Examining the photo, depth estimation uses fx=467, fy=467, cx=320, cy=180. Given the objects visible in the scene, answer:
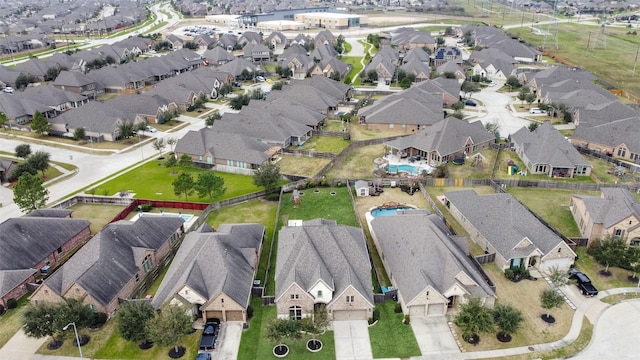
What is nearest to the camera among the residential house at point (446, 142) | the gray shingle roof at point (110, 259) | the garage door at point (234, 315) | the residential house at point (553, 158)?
the garage door at point (234, 315)

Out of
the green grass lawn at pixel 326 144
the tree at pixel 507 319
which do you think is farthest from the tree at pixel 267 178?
the tree at pixel 507 319

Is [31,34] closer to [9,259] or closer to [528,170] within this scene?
[9,259]

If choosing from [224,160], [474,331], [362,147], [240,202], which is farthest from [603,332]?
[224,160]

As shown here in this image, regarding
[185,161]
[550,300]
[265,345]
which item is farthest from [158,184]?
[550,300]

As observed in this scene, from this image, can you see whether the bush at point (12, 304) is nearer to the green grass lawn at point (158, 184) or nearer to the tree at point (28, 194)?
the tree at point (28, 194)

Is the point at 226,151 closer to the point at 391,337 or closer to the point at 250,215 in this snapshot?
the point at 250,215

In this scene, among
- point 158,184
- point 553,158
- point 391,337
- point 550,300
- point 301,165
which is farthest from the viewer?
point 301,165
